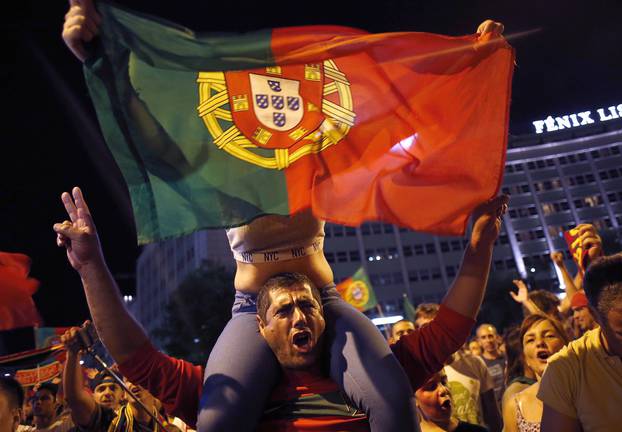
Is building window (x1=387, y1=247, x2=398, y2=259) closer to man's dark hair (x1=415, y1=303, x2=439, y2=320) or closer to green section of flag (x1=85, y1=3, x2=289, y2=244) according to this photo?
Answer: man's dark hair (x1=415, y1=303, x2=439, y2=320)

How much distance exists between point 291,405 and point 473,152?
6.38 feet

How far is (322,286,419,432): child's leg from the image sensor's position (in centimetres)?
281

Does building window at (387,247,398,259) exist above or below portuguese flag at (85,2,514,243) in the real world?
above

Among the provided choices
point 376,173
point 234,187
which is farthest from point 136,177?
point 376,173

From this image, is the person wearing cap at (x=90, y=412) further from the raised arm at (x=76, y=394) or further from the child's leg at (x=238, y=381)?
the child's leg at (x=238, y=381)

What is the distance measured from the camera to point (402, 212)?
11.8 feet

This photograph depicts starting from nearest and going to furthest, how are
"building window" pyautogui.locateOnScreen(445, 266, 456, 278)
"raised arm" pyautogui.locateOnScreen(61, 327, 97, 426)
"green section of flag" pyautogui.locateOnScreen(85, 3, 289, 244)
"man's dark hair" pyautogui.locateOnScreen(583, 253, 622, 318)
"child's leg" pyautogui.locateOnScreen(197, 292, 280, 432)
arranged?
"child's leg" pyautogui.locateOnScreen(197, 292, 280, 432) < "man's dark hair" pyautogui.locateOnScreen(583, 253, 622, 318) < "green section of flag" pyautogui.locateOnScreen(85, 3, 289, 244) < "raised arm" pyautogui.locateOnScreen(61, 327, 97, 426) < "building window" pyautogui.locateOnScreen(445, 266, 456, 278)

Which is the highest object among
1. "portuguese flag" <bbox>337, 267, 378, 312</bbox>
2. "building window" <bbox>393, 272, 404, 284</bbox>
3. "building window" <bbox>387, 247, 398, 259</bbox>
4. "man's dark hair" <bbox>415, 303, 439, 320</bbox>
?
"building window" <bbox>387, 247, 398, 259</bbox>

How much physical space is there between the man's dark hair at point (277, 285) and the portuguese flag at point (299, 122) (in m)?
0.39

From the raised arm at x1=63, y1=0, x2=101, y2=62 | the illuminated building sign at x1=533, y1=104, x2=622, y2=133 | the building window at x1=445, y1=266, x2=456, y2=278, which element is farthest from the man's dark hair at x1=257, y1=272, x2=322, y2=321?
the illuminated building sign at x1=533, y1=104, x2=622, y2=133

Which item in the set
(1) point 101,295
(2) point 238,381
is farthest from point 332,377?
(1) point 101,295

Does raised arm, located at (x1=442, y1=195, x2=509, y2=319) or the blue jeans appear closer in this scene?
the blue jeans

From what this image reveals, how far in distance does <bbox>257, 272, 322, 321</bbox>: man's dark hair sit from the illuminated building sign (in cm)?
9214

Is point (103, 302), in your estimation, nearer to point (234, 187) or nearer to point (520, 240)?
point (234, 187)
